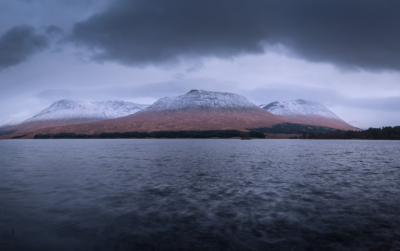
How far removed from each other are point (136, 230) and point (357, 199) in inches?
811

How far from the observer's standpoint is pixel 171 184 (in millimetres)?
29516

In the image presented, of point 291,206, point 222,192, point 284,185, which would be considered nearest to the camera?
point 291,206

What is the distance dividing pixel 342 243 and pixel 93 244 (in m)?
14.1

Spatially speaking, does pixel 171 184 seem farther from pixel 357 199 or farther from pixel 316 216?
pixel 357 199

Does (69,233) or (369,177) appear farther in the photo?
(369,177)

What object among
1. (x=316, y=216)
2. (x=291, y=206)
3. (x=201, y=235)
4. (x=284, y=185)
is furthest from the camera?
(x=284, y=185)

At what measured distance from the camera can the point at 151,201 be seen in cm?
2219

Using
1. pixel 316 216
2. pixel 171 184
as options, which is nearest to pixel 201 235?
pixel 316 216

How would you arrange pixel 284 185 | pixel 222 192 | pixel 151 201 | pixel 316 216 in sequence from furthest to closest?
pixel 284 185 → pixel 222 192 → pixel 151 201 → pixel 316 216

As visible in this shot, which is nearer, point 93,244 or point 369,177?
point 93,244

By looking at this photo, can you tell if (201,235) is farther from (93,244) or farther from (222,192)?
(222,192)

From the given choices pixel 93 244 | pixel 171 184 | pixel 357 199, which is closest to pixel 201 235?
pixel 93 244

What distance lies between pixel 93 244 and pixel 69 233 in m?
2.65

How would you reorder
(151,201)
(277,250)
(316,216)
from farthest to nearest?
(151,201) → (316,216) → (277,250)
